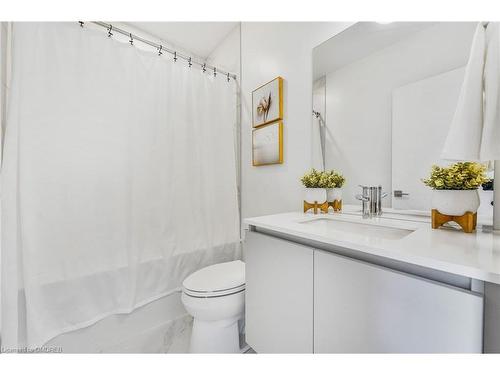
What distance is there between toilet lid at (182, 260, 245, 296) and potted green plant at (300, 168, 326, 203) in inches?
24.4

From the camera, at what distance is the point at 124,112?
4.22 feet

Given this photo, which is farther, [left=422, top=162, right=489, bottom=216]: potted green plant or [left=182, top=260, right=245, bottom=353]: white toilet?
[left=182, top=260, right=245, bottom=353]: white toilet

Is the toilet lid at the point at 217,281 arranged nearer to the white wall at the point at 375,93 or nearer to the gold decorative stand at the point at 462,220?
the white wall at the point at 375,93

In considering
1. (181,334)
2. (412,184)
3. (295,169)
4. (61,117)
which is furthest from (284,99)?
(181,334)

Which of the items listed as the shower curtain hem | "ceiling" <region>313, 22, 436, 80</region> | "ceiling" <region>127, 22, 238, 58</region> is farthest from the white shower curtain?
"ceiling" <region>313, 22, 436, 80</region>

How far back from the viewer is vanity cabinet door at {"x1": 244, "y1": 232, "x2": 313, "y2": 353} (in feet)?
2.53

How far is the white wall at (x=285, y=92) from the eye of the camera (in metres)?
1.32

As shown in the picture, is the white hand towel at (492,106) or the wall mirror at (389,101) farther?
the wall mirror at (389,101)

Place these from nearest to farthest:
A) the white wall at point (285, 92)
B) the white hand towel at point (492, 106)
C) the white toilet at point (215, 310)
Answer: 1. the white hand towel at point (492, 106)
2. the white toilet at point (215, 310)
3. the white wall at point (285, 92)

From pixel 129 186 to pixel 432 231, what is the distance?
4.97 feet

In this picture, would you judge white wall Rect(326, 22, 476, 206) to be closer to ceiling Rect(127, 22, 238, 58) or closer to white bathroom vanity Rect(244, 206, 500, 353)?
white bathroom vanity Rect(244, 206, 500, 353)

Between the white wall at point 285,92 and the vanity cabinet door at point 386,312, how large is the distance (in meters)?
0.73

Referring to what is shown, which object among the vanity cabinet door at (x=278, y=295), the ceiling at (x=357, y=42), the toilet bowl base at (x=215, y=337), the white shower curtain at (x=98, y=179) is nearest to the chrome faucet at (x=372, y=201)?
the vanity cabinet door at (x=278, y=295)
